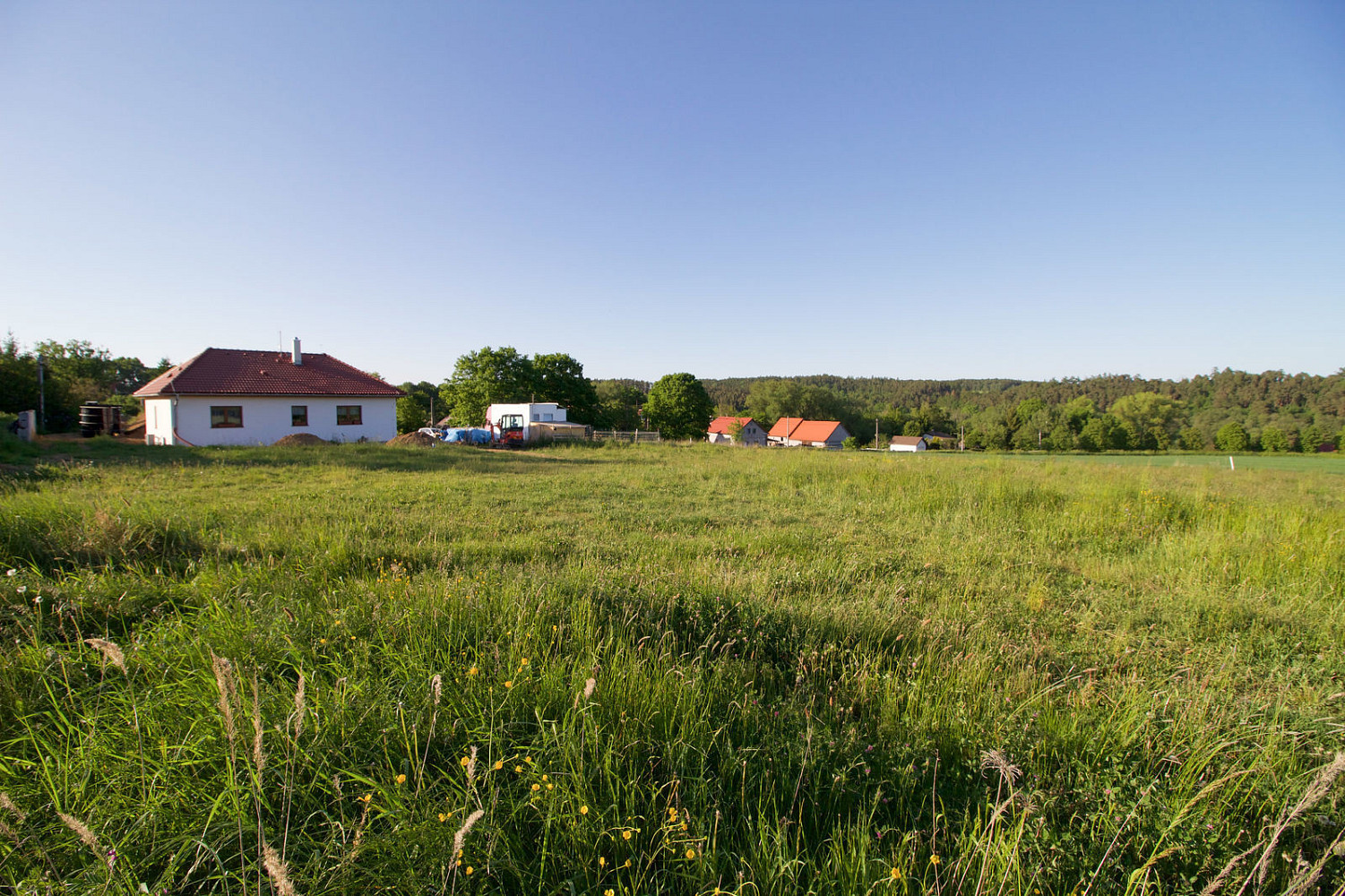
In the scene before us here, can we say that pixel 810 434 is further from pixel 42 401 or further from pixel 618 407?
pixel 42 401

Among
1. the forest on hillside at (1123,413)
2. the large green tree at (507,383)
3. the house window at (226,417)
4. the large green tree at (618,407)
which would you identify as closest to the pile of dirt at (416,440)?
the house window at (226,417)

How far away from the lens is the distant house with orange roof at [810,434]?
7450 cm

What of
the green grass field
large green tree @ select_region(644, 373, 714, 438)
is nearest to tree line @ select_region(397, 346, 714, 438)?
large green tree @ select_region(644, 373, 714, 438)

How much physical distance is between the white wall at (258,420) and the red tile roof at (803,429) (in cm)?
5884

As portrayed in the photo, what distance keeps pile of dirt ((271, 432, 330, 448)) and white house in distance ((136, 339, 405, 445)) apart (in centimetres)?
68

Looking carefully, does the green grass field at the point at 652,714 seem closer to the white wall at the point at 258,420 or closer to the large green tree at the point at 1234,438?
the white wall at the point at 258,420

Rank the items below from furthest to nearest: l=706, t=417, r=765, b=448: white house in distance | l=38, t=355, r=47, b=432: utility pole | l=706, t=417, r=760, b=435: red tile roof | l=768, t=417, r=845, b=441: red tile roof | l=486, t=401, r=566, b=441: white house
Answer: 1. l=706, t=417, r=760, b=435: red tile roof
2. l=706, t=417, r=765, b=448: white house in distance
3. l=768, t=417, r=845, b=441: red tile roof
4. l=486, t=401, r=566, b=441: white house
5. l=38, t=355, r=47, b=432: utility pole

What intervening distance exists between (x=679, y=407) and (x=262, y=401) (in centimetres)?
3934

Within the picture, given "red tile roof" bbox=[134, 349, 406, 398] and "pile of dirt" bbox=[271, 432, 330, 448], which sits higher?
"red tile roof" bbox=[134, 349, 406, 398]

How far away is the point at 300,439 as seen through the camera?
76.7 feet

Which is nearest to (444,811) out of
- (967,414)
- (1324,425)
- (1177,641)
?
(1177,641)

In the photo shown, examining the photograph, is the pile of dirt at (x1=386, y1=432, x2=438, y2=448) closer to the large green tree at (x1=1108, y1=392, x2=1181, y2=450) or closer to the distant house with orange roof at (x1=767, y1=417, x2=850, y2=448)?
the distant house with orange roof at (x1=767, y1=417, x2=850, y2=448)

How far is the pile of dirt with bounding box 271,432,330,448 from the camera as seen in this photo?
22.1 metres

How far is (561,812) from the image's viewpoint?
5.37 ft
